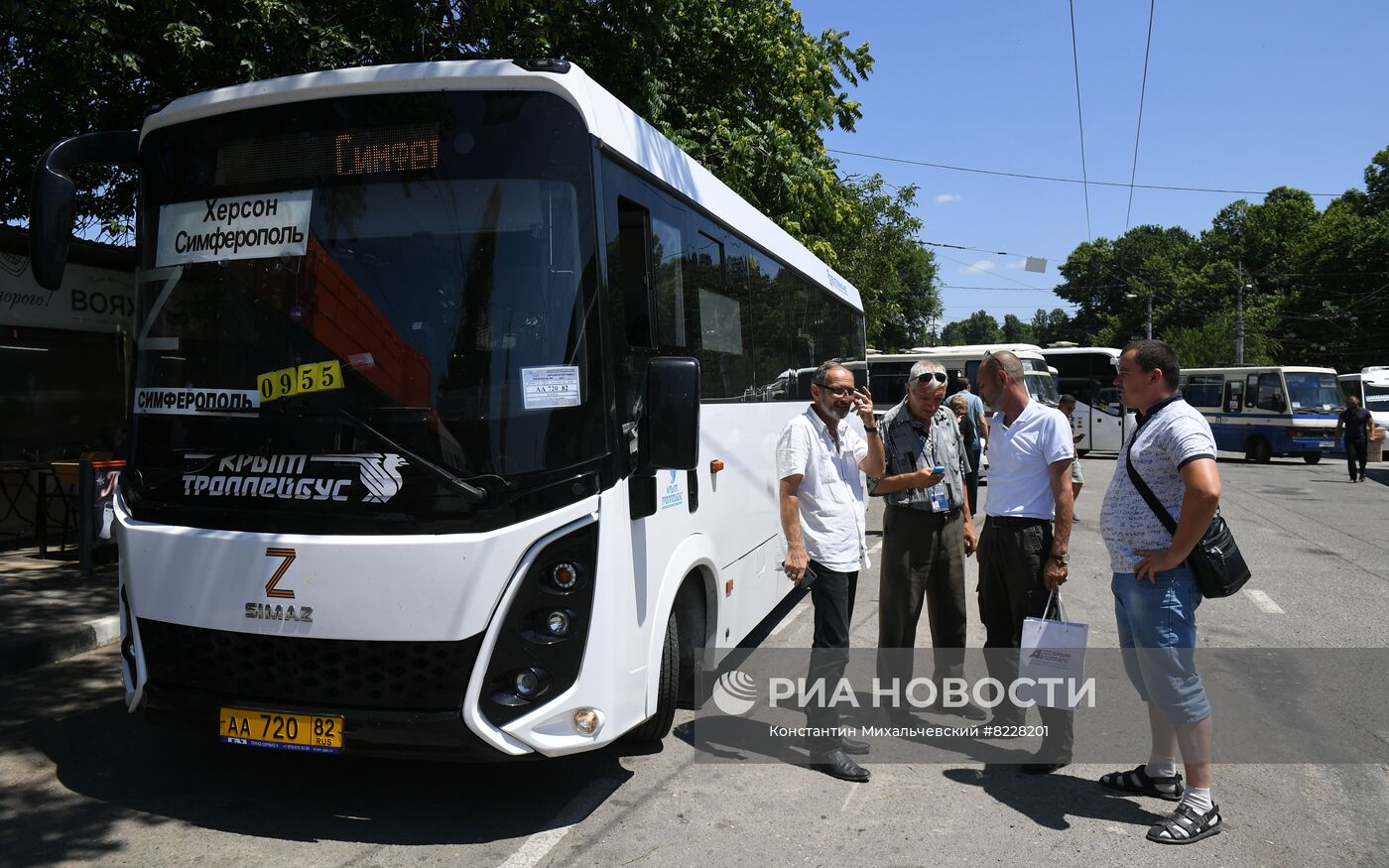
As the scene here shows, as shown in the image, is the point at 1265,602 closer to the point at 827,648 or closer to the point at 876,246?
the point at 827,648

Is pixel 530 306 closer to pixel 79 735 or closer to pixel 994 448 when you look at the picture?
pixel 994 448

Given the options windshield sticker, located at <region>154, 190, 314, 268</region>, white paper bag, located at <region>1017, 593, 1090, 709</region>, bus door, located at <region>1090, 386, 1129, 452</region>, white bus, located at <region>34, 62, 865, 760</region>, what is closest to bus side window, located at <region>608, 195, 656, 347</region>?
white bus, located at <region>34, 62, 865, 760</region>

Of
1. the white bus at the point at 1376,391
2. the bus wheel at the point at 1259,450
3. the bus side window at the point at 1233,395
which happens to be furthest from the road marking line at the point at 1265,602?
the white bus at the point at 1376,391

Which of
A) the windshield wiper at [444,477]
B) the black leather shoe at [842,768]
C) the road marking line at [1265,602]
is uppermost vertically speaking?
the windshield wiper at [444,477]

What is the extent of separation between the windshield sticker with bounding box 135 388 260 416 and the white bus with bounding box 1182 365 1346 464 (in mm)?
28891

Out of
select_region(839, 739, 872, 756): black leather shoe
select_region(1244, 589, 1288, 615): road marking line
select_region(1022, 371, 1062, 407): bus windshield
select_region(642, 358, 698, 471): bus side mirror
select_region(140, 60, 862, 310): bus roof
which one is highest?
select_region(140, 60, 862, 310): bus roof

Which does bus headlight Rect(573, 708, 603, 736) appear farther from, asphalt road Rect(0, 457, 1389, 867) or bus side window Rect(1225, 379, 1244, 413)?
bus side window Rect(1225, 379, 1244, 413)

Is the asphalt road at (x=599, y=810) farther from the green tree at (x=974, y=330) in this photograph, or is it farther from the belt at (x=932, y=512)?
the green tree at (x=974, y=330)

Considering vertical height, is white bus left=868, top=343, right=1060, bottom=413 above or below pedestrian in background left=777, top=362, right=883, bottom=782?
above

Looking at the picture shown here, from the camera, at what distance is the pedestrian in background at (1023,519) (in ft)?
15.6

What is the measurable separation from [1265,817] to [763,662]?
3219mm

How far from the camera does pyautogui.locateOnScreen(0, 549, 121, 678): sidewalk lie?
6766 millimetres

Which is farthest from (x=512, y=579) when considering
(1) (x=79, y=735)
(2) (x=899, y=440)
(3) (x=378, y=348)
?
(1) (x=79, y=735)

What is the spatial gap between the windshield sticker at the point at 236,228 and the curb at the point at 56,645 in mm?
3841
